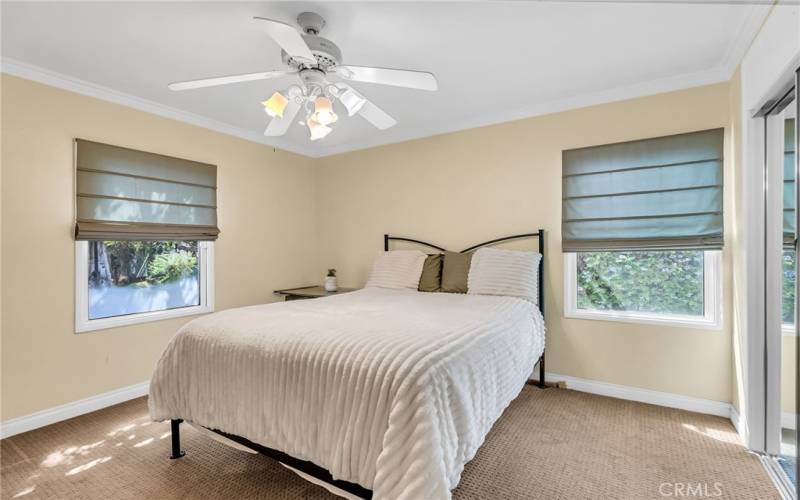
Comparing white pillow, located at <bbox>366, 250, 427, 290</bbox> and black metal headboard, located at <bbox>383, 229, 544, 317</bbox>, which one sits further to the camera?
white pillow, located at <bbox>366, 250, 427, 290</bbox>

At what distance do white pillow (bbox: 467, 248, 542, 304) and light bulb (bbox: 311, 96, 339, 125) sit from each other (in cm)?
173

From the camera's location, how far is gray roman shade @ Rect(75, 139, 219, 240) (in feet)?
8.94

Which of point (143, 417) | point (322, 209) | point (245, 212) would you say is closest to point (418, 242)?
point (322, 209)

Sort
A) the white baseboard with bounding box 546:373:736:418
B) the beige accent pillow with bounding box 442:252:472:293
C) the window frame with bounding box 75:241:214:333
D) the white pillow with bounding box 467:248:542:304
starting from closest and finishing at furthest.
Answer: the white baseboard with bounding box 546:373:736:418
the window frame with bounding box 75:241:214:333
the white pillow with bounding box 467:248:542:304
the beige accent pillow with bounding box 442:252:472:293

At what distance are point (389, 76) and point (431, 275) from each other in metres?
1.87

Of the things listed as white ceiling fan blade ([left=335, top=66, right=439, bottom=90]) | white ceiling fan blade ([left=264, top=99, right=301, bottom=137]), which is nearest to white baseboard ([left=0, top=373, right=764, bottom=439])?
white ceiling fan blade ([left=264, top=99, right=301, bottom=137])

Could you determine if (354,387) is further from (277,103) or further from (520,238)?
(520,238)

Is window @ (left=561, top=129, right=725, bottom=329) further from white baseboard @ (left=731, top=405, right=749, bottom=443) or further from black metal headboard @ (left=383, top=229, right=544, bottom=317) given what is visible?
white baseboard @ (left=731, top=405, right=749, bottom=443)

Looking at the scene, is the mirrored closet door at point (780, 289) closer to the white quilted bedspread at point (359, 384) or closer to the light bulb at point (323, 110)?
the white quilted bedspread at point (359, 384)

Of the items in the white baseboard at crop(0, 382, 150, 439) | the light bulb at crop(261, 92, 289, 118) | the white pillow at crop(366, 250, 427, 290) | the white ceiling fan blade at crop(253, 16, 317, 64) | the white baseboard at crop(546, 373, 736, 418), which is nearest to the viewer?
the white ceiling fan blade at crop(253, 16, 317, 64)

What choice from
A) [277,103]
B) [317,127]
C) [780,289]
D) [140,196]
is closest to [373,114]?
[317,127]

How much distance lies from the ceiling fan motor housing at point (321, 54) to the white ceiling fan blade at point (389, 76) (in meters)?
0.05

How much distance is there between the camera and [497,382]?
67.7 inches

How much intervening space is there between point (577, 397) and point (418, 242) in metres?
1.98
